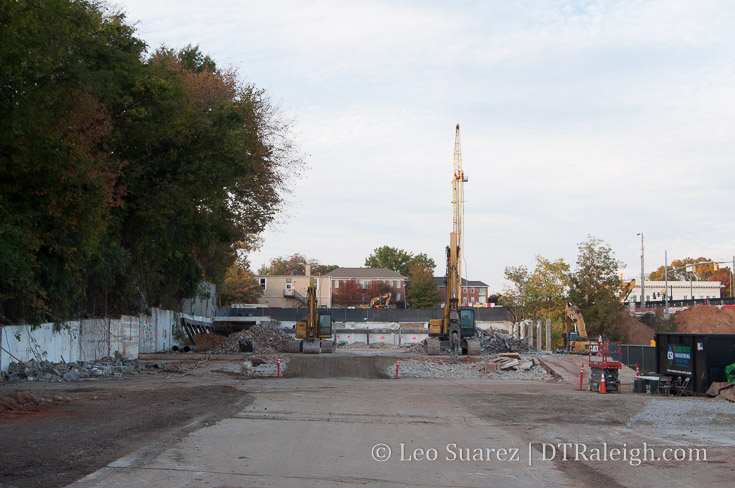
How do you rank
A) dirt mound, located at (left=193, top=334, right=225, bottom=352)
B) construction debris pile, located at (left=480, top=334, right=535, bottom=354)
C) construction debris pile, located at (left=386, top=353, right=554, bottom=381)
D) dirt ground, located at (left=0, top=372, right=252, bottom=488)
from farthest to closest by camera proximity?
construction debris pile, located at (left=480, top=334, right=535, bottom=354) < dirt mound, located at (left=193, top=334, right=225, bottom=352) < construction debris pile, located at (left=386, top=353, right=554, bottom=381) < dirt ground, located at (left=0, top=372, right=252, bottom=488)

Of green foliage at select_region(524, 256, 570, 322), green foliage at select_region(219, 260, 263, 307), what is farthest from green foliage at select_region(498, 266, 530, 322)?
green foliage at select_region(219, 260, 263, 307)

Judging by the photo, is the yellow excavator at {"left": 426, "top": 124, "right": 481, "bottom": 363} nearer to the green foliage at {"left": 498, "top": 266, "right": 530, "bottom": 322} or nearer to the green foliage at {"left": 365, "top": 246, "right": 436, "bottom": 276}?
the green foliage at {"left": 498, "top": 266, "right": 530, "bottom": 322}

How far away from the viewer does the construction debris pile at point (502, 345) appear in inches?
2018

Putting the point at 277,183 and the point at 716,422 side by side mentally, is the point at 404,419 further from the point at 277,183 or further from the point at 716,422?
the point at 277,183

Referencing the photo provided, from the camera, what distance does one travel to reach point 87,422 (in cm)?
1289

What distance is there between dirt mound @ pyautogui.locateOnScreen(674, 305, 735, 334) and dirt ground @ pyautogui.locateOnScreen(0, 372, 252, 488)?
62.8 metres

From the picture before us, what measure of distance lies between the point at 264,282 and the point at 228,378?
81.9 metres

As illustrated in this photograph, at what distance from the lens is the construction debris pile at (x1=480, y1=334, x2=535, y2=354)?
168 feet

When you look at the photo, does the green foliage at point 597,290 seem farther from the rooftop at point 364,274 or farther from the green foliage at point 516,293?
the rooftop at point 364,274

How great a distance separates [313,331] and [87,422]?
107 feet

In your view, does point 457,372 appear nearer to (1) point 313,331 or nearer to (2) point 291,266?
(1) point 313,331

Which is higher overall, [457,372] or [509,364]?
[509,364]

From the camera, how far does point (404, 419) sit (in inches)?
598

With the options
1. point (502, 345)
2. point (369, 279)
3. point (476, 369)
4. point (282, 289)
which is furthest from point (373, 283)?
point (476, 369)
